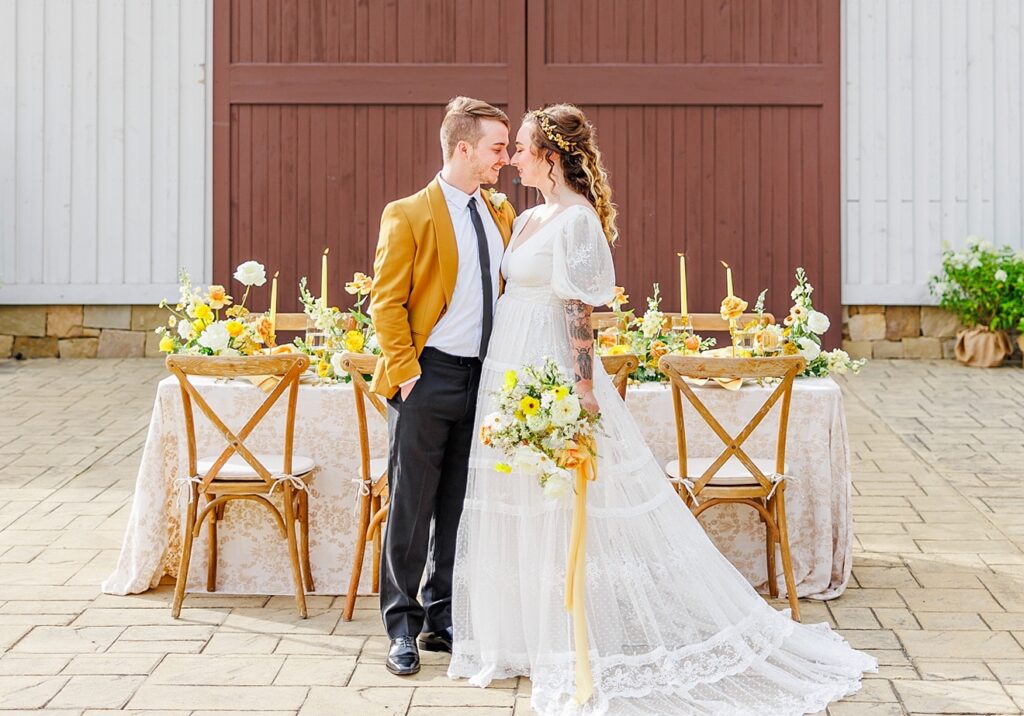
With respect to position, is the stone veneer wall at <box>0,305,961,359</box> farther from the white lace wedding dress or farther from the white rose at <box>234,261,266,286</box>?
the white lace wedding dress

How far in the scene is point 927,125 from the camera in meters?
9.62

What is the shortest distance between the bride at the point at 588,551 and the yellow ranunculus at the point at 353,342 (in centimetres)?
87

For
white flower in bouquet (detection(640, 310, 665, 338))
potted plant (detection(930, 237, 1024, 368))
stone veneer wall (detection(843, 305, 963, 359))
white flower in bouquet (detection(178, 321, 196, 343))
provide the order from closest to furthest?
white flower in bouquet (detection(178, 321, 196, 343)), white flower in bouquet (detection(640, 310, 665, 338)), potted plant (detection(930, 237, 1024, 368)), stone veneer wall (detection(843, 305, 963, 359))

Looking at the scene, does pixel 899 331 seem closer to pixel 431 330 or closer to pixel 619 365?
pixel 619 365

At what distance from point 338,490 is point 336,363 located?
449 mm

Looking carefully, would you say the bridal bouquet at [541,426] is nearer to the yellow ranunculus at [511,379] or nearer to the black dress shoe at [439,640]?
→ the yellow ranunculus at [511,379]

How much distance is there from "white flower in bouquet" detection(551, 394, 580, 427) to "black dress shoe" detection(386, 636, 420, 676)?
793 millimetres

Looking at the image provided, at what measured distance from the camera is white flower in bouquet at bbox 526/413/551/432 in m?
3.32

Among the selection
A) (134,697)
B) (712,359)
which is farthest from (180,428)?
(712,359)

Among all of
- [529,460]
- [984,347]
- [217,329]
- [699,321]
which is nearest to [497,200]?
[529,460]

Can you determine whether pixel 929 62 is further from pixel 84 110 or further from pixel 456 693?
pixel 456 693

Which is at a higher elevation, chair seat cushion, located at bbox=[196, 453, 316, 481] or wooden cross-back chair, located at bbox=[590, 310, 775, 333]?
wooden cross-back chair, located at bbox=[590, 310, 775, 333]

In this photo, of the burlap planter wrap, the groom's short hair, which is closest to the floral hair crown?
the groom's short hair

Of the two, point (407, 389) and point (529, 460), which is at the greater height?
point (407, 389)
